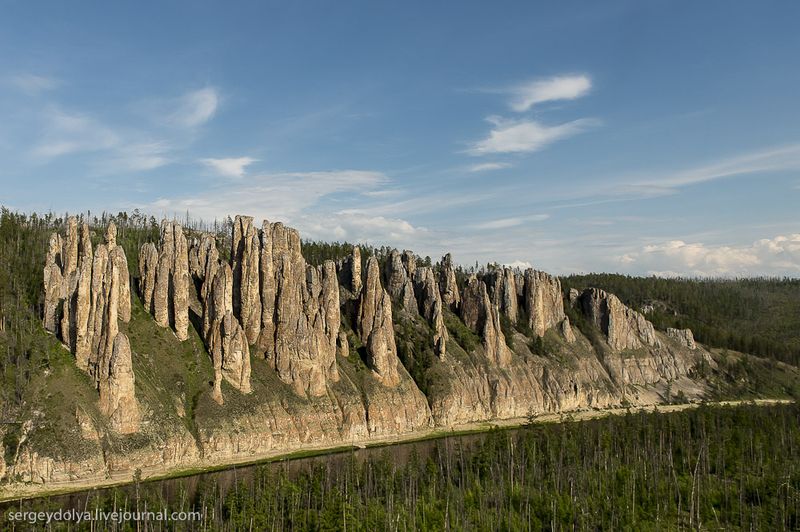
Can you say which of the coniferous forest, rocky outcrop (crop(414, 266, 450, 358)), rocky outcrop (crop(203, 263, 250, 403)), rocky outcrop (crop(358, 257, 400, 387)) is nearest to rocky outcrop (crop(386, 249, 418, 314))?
rocky outcrop (crop(414, 266, 450, 358))

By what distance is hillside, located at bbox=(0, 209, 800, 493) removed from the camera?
4085 inches

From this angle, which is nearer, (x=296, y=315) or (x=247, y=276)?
(x=247, y=276)

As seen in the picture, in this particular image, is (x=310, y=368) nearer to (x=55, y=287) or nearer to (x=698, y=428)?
(x=55, y=287)

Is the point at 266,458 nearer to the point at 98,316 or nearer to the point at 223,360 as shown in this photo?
the point at 223,360

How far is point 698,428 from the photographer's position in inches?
5300

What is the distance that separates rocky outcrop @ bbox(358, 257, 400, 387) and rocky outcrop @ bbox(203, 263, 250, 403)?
3548 centimetres

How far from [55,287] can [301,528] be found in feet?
273

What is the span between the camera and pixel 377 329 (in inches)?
6275

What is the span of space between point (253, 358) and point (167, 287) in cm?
2513

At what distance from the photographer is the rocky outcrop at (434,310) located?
176 metres

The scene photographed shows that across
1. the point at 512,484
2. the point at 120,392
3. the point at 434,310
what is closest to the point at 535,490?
the point at 512,484

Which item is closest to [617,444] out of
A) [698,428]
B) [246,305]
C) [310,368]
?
[698,428]

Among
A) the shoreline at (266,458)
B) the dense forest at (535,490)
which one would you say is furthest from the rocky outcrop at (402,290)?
the dense forest at (535,490)

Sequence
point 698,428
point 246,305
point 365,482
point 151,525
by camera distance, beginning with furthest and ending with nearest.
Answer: point 246,305
point 698,428
point 365,482
point 151,525
